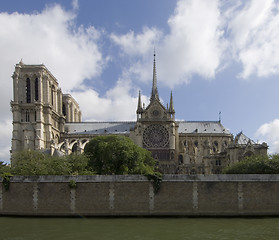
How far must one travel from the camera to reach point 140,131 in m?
71.2

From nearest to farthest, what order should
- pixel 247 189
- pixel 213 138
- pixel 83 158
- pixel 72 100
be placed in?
pixel 247 189 → pixel 83 158 → pixel 213 138 → pixel 72 100

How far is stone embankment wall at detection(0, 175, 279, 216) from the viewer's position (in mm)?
28234

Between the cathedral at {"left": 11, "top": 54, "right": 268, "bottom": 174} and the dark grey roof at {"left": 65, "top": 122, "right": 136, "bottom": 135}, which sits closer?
the cathedral at {"left": 11, "top": 54, "right": 268, "bottom": 174}

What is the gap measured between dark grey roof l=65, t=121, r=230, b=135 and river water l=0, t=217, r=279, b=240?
55270mm

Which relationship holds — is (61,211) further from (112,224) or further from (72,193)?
(112,224)

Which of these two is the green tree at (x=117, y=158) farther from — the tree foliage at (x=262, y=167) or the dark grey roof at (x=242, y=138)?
the dark grey roof at (x=242, y=138)

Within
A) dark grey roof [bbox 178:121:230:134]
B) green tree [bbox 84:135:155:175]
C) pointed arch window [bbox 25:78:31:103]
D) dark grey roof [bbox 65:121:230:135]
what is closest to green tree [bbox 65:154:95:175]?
green tree [bbox 84:135:155:175]

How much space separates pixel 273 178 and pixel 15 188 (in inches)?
881

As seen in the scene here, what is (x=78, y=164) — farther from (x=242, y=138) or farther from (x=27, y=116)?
(x=242, y=138)

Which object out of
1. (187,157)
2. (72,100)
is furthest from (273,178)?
(72,100)

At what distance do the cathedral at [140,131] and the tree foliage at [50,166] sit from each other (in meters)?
26.9

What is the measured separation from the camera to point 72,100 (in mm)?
96812

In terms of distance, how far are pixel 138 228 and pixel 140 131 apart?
4825cm

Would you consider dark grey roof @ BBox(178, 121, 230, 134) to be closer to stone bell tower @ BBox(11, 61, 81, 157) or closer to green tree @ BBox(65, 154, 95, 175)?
stone bell tower @ BBox(11, 61, 81, 157)
